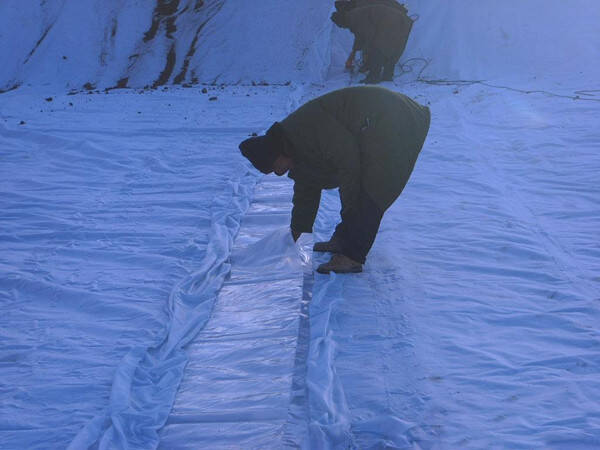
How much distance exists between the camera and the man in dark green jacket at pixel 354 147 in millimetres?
1909

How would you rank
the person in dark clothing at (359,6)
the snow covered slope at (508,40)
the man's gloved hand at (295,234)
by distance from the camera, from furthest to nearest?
1. the person in dark clothing at (359,6)
2. the snow covered slope at (508,40)
3. the man's gloved hand at (295,234)

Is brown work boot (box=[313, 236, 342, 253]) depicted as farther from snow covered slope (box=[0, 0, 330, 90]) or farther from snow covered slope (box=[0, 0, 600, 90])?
snow covered slope (box=[0, 0, 330, 90])

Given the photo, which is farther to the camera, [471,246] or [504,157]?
[504,157]

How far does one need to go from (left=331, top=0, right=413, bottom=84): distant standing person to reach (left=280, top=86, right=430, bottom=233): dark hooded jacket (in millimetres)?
4197

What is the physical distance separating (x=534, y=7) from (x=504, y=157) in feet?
14.7

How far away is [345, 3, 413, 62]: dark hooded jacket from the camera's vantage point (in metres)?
5.82

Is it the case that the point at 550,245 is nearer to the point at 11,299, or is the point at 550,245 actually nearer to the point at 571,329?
the point at 571,329

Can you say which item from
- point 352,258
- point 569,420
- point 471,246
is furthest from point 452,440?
point 471,246

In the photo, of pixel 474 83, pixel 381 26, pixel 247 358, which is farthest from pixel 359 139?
pixel 381 26

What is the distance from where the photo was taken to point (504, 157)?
3301 mm

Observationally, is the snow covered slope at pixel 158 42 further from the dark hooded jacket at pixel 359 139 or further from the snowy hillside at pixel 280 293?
the dark hooded jacket at pixel 359 139

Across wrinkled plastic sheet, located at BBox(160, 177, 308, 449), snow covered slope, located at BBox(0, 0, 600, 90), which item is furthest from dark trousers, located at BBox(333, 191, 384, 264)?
snow covered slope, located at BBox(0, 0, 600, 90)

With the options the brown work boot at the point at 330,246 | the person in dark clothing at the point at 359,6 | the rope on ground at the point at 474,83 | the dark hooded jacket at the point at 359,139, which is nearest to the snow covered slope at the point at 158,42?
the person in dark clothing at the point at 359,6

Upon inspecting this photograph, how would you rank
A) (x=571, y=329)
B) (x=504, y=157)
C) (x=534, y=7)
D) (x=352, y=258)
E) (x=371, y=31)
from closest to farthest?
(x=571, y=329)
(x=352, y=258)
(x=504, y=157)
(x=371, y=31)
(x=534, y=7)
